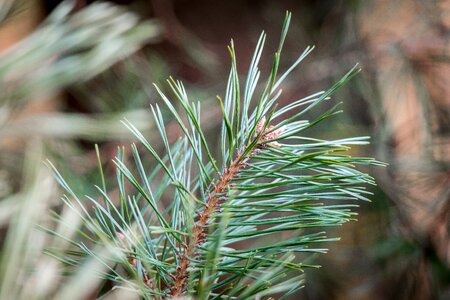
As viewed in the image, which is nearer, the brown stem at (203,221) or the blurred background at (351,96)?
the brown stem at (203,221)

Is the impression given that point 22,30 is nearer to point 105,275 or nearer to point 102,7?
point 102,7

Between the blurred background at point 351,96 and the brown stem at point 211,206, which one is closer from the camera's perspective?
the brown stem at point 211,206

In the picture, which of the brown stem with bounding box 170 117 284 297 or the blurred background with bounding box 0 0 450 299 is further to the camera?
the blurred background with bounding box 0 0 450 299

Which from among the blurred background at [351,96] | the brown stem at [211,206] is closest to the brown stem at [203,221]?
the brown stem at [211,206]

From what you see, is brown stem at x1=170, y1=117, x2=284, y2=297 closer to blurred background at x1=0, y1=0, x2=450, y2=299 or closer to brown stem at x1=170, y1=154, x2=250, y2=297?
brown stem at x1=170, y1=154, x2=250, y2=297

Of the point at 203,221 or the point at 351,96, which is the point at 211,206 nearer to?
the point at 203,221

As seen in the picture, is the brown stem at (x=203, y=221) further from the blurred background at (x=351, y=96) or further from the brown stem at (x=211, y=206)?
the blurred background at (x=351, y=96)

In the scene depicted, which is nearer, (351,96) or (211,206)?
(211,206)

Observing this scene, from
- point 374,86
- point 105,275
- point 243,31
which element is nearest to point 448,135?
point 374,86

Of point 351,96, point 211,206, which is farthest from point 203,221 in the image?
point 351,96

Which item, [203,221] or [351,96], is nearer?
[203,221]

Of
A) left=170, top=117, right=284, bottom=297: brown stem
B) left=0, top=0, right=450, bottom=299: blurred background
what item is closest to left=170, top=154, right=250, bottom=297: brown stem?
left=170, top=117, right=284, bottom=297: brown stem
